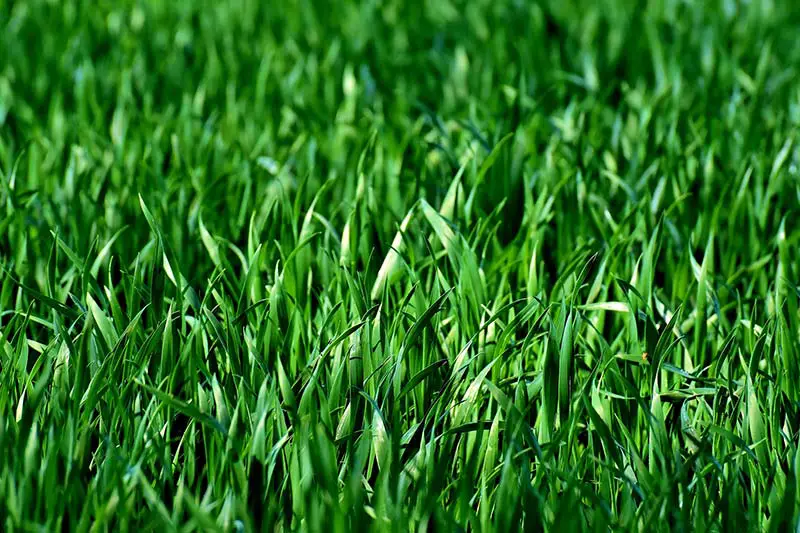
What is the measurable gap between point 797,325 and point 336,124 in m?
1.39

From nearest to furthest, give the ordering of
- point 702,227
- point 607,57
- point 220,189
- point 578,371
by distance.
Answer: point 578,371
point 702,227
point 220,189
point 607,57

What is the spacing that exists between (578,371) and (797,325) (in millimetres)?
411

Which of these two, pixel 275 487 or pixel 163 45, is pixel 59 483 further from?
pixel 163 45

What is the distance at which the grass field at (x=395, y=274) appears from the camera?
1.51 m

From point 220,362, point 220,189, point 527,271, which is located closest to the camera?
point 220,362

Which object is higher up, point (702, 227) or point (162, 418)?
point (162, 418)

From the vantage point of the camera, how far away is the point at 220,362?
1788 millimetres

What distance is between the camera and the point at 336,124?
9.50 ft

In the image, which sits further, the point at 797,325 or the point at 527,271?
the point at 527,271

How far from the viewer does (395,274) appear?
6.79 feet

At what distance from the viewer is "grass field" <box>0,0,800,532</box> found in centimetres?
151

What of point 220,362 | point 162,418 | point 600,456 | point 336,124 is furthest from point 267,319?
point 336,124

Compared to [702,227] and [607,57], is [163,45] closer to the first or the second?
[607,57]

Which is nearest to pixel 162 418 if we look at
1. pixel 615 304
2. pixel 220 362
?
pixel 220 362
